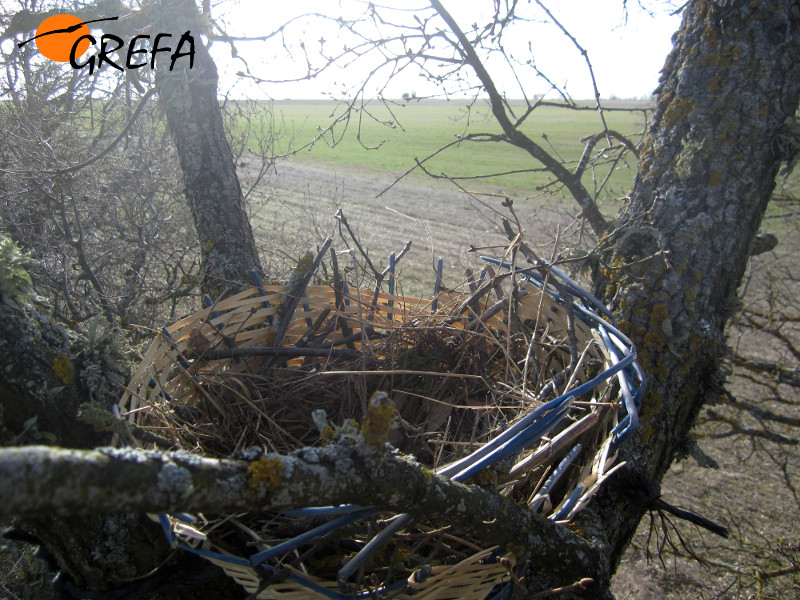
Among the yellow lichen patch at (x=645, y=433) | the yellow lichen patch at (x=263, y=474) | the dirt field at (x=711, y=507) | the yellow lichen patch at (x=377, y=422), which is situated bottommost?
the dirt field at (x=711, y=507)

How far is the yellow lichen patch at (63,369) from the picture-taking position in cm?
101

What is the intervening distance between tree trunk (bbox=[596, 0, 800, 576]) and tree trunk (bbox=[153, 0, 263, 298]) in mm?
1391

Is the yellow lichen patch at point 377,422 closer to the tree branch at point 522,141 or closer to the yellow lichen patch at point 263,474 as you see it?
the yellow lichen patch at point 263,474

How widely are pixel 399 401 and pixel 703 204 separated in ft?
3.74

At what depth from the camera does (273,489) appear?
27.7 inches

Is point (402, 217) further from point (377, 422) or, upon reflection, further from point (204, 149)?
point (377, 422)

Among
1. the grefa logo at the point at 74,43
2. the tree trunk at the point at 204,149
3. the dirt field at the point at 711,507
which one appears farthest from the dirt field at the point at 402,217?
the tree trunk at the point at 204,149

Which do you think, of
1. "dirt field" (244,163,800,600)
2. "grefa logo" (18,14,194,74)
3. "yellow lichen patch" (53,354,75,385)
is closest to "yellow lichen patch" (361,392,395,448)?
"yellow lichen patch" (53,354,75,385)

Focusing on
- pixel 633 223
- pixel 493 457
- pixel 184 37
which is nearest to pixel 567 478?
pixel 493 457

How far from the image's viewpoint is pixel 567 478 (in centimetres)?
128

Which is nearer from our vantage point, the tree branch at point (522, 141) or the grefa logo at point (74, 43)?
the tree branch at point (522, 141)

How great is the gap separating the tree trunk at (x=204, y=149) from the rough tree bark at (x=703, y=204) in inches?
54.1

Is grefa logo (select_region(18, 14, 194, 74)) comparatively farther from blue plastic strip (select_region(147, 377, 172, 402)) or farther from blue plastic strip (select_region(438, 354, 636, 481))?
blue plastic strip (select_region(438, 354, 636, 481))

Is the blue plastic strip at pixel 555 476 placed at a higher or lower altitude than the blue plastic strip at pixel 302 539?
lower
